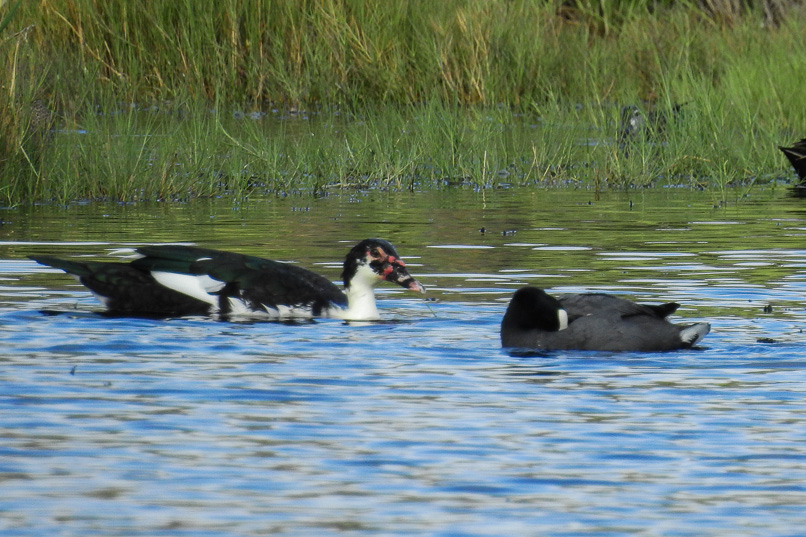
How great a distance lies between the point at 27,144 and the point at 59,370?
6.26 meters

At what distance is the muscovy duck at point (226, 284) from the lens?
345 inches

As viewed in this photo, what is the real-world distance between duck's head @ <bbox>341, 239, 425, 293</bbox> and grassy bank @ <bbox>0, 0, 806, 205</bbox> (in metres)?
4.58

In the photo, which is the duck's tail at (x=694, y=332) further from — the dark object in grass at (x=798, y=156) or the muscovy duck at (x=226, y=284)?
the dark object in grass at (x=798, y=156)

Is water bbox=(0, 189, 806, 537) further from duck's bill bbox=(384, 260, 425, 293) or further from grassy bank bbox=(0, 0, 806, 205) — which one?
grassy bank bbox=(0, 0, 806, 205)

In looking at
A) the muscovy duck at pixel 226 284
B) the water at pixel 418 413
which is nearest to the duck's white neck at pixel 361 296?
the muscovy duck at pixel 226 284

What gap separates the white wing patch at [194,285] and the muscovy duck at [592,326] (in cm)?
176

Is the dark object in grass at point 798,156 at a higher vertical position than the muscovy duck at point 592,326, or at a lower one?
higher

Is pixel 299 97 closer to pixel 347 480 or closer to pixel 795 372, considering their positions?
pixel 795 372

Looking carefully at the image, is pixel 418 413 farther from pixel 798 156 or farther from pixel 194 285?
pixel 798 156

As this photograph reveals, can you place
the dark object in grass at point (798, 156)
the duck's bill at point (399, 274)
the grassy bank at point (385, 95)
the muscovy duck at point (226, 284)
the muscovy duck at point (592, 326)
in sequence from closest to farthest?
A: the muscovy duck at point (592, 326) → the muscovy duck at point (226, 284) → the duck's bill at point (399, 274) → the grassy bank at point (385, 95) → the dark object in grass at point (798, 156)

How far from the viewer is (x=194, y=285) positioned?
877cm

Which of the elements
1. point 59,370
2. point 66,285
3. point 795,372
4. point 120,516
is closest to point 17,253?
point 66,285

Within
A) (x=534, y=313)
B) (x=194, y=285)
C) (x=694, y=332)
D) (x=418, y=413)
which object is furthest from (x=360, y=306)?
→ (x=418, y=413)

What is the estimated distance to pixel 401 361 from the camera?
288 inches
